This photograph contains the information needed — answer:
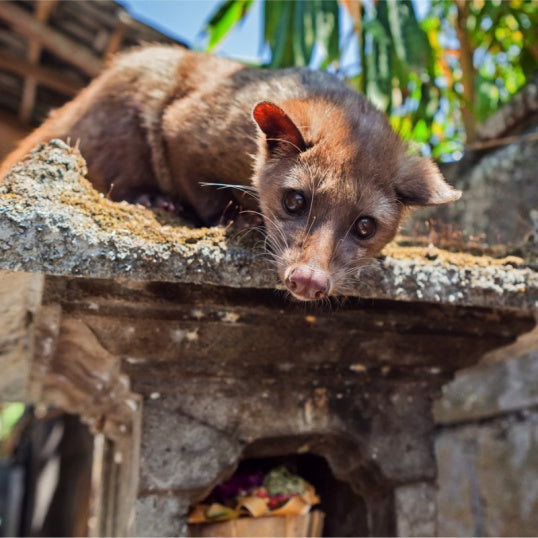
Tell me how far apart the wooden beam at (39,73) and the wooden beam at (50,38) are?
0.25m

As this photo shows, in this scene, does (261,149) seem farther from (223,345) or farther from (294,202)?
(223,345)

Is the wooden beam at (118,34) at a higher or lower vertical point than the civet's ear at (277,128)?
higher

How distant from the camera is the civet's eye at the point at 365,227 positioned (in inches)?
83.4

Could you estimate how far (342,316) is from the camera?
2.24 metres

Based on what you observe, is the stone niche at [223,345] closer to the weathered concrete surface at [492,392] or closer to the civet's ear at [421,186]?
the civet's ear at [421,186]

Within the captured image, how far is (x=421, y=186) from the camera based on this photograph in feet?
7.35

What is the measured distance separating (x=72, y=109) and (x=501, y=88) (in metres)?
4.53

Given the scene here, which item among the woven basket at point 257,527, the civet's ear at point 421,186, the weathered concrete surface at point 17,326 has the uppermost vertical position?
the civet's ear at point 421,186

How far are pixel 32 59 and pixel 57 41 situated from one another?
48 cm

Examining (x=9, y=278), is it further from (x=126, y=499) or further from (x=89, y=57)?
(x=89, y=57)

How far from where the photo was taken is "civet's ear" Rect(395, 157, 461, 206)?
2.21m

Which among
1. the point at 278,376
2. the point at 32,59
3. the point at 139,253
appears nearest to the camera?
the point at 139,253

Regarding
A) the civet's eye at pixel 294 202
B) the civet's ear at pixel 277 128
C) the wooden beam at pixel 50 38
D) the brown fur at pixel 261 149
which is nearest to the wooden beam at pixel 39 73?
the wooden beam at pixel 50 38

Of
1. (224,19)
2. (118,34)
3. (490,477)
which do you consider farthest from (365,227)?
(224,19)
